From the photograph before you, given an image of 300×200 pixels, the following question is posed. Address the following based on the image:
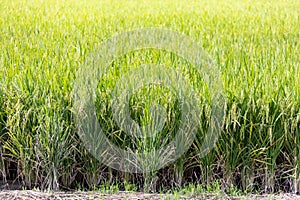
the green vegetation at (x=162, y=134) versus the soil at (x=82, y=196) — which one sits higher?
the green vegetation at (x=162, y=134)

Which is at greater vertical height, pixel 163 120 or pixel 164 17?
pixel 164 17

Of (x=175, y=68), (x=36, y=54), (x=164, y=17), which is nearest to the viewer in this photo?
(x=175, y=68)

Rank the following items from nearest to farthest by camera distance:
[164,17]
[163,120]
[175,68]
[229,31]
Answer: [163,120] < [175,68] < [229,31] < [164,17]

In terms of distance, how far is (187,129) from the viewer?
107 inches

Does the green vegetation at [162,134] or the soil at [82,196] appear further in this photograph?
the green vegetation at [162,134]

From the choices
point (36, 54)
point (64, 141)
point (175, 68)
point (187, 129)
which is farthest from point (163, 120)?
point (36, 54)

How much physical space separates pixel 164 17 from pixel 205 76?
11.2 ft

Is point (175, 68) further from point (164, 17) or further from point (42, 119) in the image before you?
point (164, 17)

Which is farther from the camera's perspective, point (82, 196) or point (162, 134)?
point (162, 134)

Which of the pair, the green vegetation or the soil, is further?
the green vegetation

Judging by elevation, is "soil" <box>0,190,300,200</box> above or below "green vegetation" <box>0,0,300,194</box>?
below

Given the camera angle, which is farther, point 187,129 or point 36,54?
point 36,54

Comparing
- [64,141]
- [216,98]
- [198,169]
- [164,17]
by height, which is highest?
[164,17]

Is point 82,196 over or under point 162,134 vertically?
under
